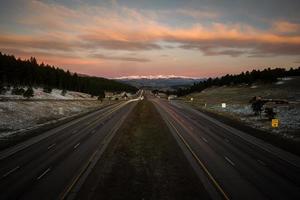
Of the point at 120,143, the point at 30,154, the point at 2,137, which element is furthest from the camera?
the point at 2,137

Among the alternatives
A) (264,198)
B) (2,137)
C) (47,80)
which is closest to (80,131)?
(2,137)

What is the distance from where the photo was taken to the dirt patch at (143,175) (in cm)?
1470

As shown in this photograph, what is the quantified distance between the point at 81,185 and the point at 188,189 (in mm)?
5774

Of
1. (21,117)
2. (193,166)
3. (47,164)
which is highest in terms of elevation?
(21,117)

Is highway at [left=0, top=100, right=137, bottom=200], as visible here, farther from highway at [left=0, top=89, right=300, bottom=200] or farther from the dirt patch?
the dirt patch

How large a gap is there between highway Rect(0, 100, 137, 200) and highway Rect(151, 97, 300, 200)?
25.4 ft

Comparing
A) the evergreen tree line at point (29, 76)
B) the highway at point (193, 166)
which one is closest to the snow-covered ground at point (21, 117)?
the highway at point (193, 166)

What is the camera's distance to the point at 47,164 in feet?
66.0

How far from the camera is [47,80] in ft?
477

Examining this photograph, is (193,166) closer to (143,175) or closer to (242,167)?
(242,167)

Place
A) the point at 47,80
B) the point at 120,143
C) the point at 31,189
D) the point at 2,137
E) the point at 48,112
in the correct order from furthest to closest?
the point at 47,80
the point at 48,112
the point at 2,137
the point at 120,143
the point at 31,189

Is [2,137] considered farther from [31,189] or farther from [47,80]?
[47,80]

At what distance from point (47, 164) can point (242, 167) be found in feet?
43.8

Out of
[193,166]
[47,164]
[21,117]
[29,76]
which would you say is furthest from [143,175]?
[29,76]
